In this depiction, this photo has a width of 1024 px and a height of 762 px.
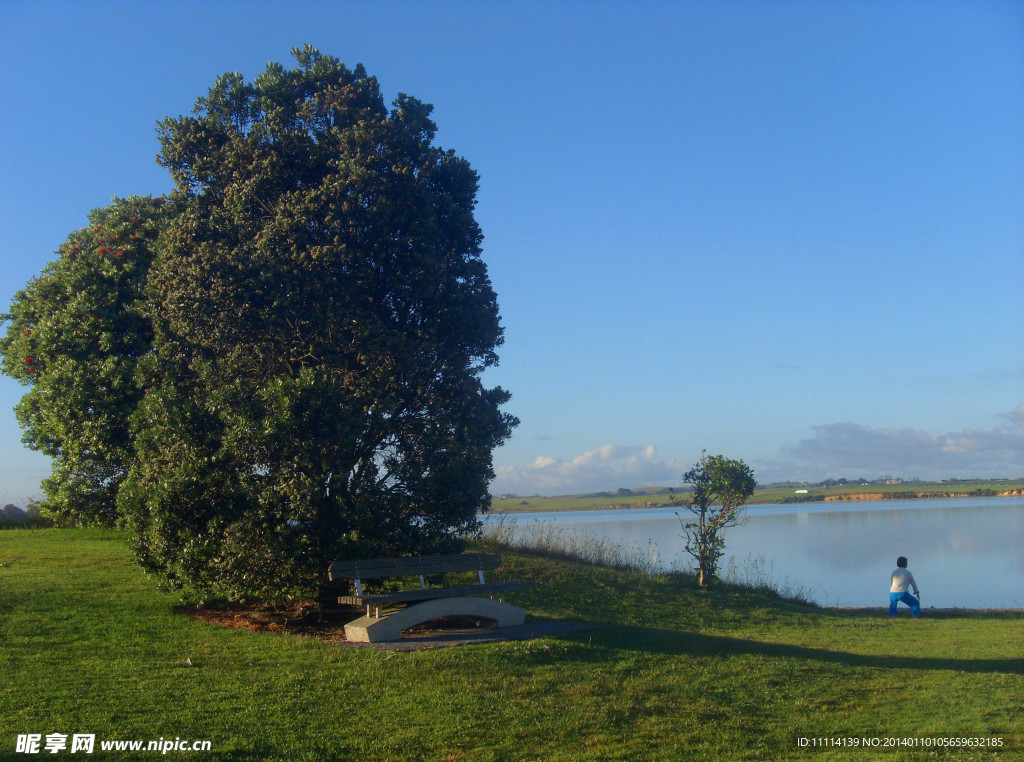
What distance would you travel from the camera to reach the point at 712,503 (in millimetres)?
17812

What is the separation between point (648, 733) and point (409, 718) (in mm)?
2095

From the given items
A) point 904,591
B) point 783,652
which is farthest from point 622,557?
point 783,652

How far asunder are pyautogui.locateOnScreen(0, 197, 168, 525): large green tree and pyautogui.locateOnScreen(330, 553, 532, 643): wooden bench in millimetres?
4238

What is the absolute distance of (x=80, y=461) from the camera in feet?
37.0

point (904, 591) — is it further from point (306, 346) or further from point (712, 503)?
point (306, 346)

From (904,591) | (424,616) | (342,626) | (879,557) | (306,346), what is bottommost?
(879,557)

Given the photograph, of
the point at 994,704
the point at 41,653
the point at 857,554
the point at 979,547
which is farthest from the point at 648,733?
the point at 979,547

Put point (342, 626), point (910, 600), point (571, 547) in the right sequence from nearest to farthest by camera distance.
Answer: point (342, 626) → point (910, 600) → point (571, 547)

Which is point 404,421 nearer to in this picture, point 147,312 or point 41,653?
point 147,312

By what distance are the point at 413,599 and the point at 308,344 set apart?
3789mm

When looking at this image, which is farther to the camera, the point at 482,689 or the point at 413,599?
the point at 413,599

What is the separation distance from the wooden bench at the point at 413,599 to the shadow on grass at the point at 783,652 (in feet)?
5.45

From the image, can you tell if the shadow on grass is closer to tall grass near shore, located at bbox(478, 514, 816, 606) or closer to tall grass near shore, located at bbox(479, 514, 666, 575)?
tall grass near shore, located at bbox(478, 514, 816, 606)

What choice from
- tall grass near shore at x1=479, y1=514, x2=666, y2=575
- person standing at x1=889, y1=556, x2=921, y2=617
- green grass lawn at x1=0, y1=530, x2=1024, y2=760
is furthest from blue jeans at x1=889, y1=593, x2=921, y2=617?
tall grass near shore at x1=479, y1=514, x2=666, y2=575
